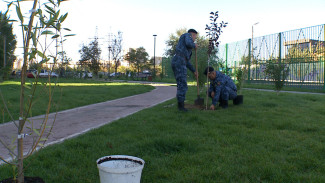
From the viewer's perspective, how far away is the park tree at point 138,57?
4497 cm

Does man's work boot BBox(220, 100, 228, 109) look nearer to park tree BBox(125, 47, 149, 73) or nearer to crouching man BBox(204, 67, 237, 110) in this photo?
crouching man BBox(204, 67, 237, 110)

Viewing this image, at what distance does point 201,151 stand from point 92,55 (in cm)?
3049

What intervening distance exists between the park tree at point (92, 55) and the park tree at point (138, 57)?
456 inches

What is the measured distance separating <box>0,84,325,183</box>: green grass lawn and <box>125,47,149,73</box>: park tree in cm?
4001

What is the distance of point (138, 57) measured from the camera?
149 feet

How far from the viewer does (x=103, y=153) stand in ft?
10.3

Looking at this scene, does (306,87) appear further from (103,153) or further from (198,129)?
(103,153)

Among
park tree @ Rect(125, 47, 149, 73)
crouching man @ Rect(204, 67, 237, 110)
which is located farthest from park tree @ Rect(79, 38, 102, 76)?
crouching man @ Rect(204, 67, 237, 110)

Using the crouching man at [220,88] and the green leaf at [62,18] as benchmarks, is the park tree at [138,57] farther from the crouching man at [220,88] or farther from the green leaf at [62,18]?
the green leaf at [62,18]

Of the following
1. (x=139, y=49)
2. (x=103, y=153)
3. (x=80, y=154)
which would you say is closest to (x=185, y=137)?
(x=103, y=153)

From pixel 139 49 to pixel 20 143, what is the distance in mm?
45891

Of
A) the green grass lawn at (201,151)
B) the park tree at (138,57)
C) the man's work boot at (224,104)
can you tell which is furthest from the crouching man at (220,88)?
the park tree at (138,57)

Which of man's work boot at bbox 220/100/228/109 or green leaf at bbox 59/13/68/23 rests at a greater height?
green leaf at bbox 59/13/68/23

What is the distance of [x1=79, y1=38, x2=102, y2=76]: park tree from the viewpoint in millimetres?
31906
